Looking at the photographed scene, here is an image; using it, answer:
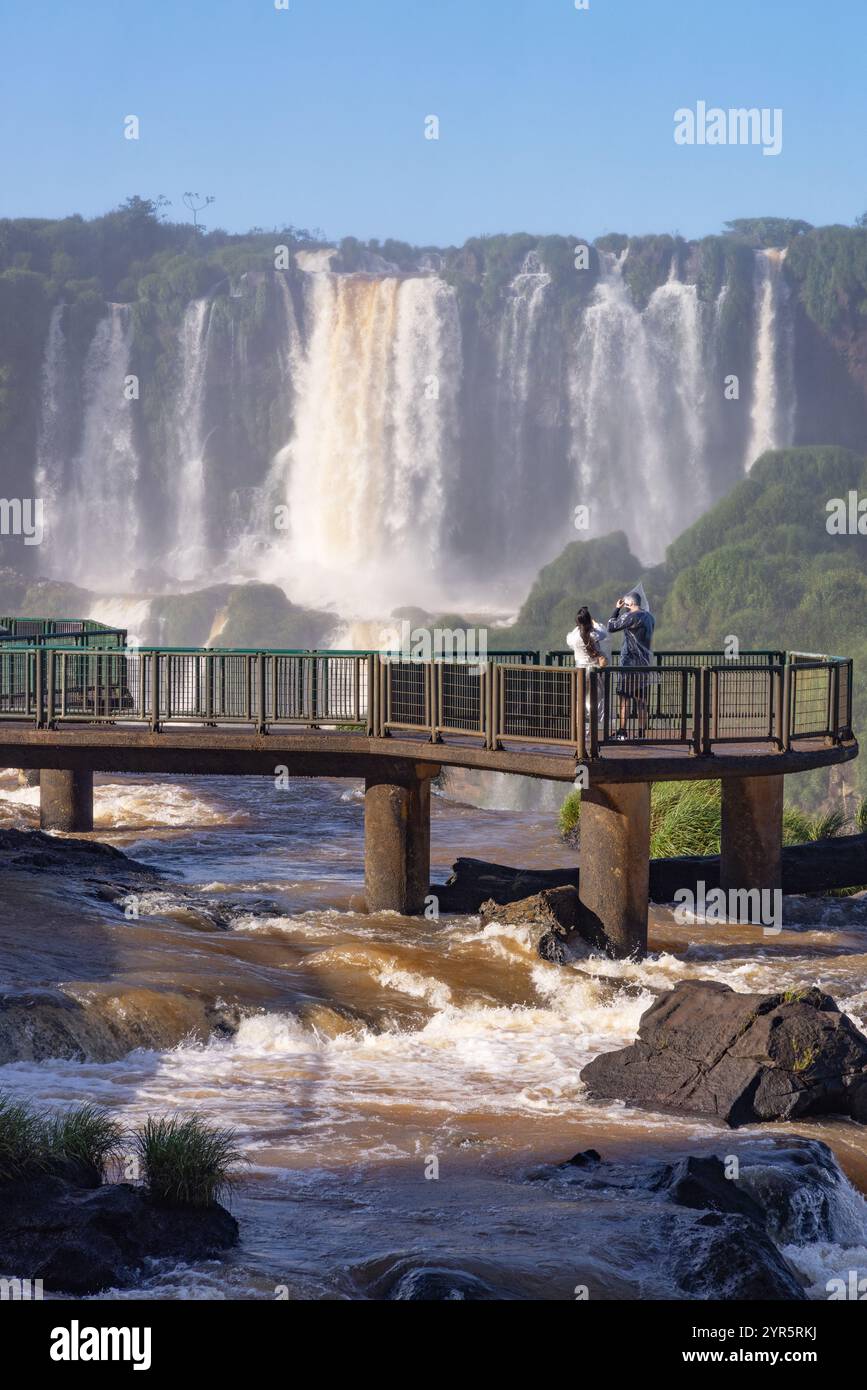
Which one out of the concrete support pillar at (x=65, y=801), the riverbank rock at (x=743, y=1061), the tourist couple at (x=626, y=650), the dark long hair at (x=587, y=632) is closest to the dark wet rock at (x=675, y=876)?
the tourist couple at (x=626, y=650)

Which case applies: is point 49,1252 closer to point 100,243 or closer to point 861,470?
point 861,470

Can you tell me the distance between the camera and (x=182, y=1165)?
461 inches

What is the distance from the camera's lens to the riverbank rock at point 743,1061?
15109 mm

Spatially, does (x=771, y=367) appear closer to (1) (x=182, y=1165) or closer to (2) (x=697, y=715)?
(2) (x=697, y=715)

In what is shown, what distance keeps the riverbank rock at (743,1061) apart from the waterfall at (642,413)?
75.3 metres

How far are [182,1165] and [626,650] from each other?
1081cm

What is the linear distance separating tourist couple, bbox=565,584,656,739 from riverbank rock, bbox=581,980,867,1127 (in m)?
4.62

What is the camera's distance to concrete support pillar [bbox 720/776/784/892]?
72.4 ft

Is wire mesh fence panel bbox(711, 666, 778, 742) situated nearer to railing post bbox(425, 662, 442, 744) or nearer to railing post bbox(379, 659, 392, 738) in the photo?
railing post bbox(425, 662, 442, 744)

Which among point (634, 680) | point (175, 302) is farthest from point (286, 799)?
point (175, 302)

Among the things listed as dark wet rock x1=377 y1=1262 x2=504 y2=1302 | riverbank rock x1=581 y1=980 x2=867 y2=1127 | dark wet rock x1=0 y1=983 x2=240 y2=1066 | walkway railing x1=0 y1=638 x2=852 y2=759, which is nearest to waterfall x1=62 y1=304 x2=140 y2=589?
walkway railing x1=0 y1=638 x2=852 y2=759

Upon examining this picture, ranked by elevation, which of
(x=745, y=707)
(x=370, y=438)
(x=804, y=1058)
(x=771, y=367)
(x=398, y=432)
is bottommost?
(x=804, y=1058)

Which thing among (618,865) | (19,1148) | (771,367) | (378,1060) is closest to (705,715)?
(618,865)
